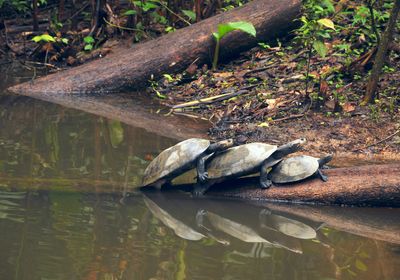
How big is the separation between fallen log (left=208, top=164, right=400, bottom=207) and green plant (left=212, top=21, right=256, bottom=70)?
4.05m

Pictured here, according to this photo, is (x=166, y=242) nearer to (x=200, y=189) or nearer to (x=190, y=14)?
(x=200, y=189)

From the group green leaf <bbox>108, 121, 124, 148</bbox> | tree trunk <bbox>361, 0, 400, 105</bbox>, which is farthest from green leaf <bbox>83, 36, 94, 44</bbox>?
tree trunk <bbox>361, 0, 400, 105</bbox>

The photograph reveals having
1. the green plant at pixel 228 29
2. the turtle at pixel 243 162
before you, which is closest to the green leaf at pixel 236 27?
the green plant at pixel 228 29

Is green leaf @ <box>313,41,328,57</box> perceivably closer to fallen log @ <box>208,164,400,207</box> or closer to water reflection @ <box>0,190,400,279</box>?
fallen log @ <box>208,164,400,207</box>

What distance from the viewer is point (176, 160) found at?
19.6 ft

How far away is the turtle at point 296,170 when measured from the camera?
5859 mm

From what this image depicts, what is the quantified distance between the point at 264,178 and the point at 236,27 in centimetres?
434

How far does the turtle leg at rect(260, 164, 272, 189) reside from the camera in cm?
597

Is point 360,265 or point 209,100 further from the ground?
point 209,100

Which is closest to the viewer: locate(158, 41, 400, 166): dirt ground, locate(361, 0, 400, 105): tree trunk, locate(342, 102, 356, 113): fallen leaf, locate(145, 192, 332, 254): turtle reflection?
locate(145, 192, 332, 254): turtle reflection

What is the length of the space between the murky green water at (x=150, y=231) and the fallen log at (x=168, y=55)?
364 cm

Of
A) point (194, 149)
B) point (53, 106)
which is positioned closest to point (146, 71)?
point (53, 106)

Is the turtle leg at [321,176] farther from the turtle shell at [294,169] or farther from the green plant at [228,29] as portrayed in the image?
the green plant at [228,29]

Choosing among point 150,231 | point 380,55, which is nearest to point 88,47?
point 380,55
